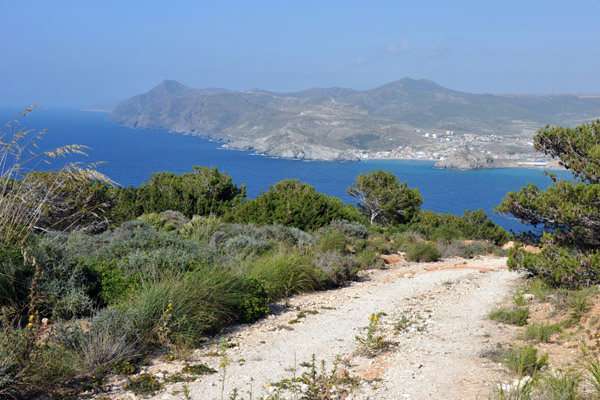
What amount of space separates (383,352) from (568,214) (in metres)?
4.66

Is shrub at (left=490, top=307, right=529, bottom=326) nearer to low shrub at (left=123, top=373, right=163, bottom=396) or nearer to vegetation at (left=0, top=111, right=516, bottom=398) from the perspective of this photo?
vegetation at (left=0, top=111, right=516, bottom=398)

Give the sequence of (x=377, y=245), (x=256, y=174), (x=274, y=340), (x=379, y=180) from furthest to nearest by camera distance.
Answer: (x=256, y=174), (x=379, y=180), (x=377, y=245), (x=274, y=340)

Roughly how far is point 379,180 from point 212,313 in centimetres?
2724

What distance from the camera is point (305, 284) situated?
26.8 feet

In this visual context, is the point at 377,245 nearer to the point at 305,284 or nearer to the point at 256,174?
the point at 305,284

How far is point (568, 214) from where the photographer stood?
755 centimetres

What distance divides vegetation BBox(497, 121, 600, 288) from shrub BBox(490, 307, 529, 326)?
4.04 ft

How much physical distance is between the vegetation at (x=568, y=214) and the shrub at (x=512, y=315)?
1231 mm

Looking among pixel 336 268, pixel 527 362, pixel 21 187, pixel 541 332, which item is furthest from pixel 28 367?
pixel 336 268

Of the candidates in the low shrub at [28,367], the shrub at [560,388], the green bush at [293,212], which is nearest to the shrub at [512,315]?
the shrub at [560,388]

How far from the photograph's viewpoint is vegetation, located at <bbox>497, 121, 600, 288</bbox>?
23.3ft

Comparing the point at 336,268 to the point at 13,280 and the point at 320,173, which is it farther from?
the point at 320,173

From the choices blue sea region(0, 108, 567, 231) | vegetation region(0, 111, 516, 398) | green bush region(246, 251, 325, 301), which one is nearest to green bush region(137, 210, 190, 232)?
vegetation region(0, 111, 516, 398)

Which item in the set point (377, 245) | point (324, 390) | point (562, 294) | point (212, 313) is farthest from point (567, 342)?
point (377, 245)
